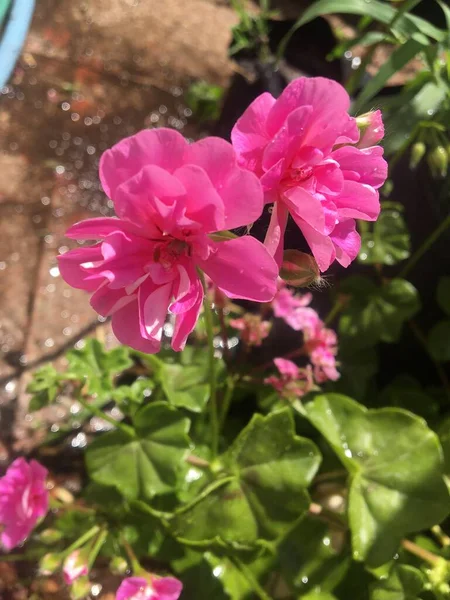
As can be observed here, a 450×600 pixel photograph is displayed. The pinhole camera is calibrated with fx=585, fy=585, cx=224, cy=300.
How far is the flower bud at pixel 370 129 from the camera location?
1.47ft

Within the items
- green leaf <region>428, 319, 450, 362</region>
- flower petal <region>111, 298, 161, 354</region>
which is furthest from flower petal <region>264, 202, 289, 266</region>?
green leaf <region>428, 319, 450, 362</region>

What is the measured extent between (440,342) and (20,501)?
74 cm

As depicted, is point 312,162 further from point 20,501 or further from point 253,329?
point 20,501

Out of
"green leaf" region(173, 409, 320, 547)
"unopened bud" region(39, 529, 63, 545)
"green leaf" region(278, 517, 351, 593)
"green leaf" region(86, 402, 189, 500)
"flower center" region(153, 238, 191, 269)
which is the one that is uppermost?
"flower center" region(153, 238, 191, 269)

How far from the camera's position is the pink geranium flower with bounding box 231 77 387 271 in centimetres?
40

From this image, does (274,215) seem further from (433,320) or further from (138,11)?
(138,11)

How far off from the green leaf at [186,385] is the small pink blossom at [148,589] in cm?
22

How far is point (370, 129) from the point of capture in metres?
0.45

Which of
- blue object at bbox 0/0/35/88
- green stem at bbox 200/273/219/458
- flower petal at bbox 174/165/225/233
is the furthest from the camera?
blue object at bbox 0/0/35/88

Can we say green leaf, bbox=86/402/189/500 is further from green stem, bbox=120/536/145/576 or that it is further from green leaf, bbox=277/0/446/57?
green leaf, bbox=277/0/446/57

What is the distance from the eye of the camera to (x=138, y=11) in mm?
1755

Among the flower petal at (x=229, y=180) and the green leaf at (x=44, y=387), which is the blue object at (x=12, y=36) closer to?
the green leaf at (x=44, y=387)

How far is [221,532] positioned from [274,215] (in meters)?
0.46

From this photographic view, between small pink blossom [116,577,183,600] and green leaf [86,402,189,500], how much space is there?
100 mm
